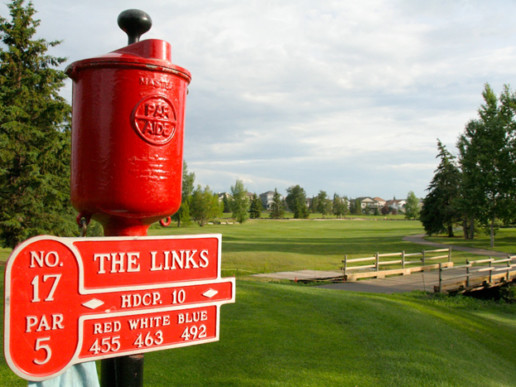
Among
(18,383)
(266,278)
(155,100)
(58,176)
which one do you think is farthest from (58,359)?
(58,176)

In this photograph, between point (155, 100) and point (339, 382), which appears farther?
point (339, 382)

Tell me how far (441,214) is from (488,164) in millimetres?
9669

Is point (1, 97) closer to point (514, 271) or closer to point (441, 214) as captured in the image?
point (514, 271)

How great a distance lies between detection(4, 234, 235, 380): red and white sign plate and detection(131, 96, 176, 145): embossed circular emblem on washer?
51 cm

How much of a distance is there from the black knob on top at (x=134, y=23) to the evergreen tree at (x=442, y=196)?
1885 inches

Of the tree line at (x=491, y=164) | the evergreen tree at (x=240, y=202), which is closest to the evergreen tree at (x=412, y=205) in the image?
the evergreen tree at (x=240, y=202)

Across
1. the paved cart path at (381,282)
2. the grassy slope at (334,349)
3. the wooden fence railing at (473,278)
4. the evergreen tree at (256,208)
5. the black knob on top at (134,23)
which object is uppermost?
the black knob on top at (134,23)

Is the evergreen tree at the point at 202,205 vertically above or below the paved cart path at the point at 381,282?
above

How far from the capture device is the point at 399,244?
41.7m

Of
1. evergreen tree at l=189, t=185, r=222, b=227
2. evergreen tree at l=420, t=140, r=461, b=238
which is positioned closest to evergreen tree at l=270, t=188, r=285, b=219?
evergreen tree at l=189, t=185, r=222, b=227

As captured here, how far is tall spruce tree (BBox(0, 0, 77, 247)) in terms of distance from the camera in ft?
59.5

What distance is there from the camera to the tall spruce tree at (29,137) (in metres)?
18.1

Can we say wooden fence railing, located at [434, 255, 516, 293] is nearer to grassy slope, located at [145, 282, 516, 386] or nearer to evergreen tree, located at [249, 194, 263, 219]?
grassy slope, located at [145, 282, 516, 386]

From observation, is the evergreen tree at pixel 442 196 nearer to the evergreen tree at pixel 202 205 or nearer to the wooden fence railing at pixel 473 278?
the wooden fence railing at pixel 473 278
